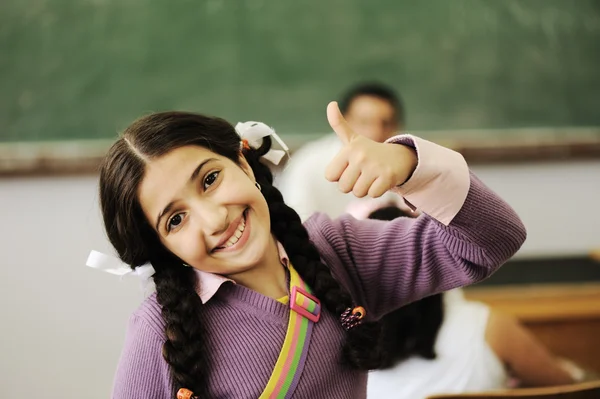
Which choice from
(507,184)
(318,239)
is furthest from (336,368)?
(507,184)

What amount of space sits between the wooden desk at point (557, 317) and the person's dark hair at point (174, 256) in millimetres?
1465

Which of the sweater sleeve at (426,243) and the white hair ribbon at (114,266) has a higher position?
the sweater sleeve at (426,243)

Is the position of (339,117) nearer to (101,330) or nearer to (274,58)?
(274,58)

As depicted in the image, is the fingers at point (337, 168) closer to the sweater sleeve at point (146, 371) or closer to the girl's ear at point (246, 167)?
the girl's ear at point (246, 167)

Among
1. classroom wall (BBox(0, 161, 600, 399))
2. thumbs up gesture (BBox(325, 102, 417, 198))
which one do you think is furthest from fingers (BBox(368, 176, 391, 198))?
classroom wall (BBox(0, 161, 600, 399))

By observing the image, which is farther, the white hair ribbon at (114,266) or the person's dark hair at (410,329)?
the person's dark hair at (410,329)

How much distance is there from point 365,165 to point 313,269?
0.74 feet

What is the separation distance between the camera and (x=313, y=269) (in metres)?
0.91

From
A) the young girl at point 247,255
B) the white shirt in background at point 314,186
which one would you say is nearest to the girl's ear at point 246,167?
the young girl at point 247,255

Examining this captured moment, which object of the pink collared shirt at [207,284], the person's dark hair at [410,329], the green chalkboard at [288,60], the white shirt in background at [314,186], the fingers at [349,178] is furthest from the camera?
the green chalkboard at [288,60]

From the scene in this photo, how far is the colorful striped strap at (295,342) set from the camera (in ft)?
2.65

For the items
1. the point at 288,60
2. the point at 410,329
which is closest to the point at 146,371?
the point at 410,329

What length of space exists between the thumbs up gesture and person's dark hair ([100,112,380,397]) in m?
0.19

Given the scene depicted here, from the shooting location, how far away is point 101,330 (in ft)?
8.26
